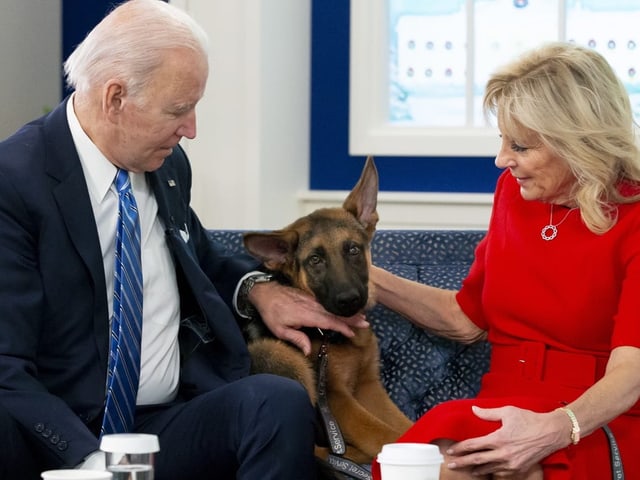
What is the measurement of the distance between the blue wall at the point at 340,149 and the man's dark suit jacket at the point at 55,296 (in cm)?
264

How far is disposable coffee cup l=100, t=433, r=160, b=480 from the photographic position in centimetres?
155

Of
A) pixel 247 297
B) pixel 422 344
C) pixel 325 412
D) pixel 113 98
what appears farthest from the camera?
pixel 422 344

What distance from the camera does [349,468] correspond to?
256 centimetres

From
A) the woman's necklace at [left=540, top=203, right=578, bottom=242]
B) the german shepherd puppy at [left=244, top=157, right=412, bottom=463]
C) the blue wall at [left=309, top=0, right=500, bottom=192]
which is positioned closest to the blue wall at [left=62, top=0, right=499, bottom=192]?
the blue wall at [left=309, top=0, right=500, bottom=192]

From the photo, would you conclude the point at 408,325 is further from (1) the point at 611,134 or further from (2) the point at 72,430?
(2) the point at 72,430

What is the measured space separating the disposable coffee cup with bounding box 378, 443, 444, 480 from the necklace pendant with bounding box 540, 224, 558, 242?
3.63 feet

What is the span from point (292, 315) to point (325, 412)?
27cm

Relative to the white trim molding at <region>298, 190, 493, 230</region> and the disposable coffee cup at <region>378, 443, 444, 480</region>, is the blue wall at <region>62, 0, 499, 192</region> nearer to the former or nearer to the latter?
the white trim molding at <region>298, 190, 493, 230</region>

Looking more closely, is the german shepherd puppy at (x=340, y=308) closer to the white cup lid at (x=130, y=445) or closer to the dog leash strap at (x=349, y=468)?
the dog leash strap at (x=349, y=468)

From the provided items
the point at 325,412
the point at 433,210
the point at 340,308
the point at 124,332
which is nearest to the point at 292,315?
the point at 340,308

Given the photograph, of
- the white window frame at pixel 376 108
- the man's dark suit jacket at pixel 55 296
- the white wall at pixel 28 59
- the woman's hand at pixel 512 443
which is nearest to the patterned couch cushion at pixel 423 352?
the man's dark suit jacket at pixel 55 296

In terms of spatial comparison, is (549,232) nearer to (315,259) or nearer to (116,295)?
(315,259)

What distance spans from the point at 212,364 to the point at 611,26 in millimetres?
3013

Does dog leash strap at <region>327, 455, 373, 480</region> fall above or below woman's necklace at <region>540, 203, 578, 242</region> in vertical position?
below
